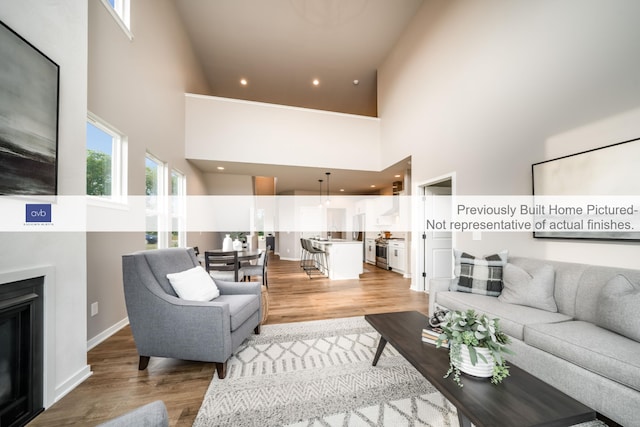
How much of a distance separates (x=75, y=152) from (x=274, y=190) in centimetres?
803

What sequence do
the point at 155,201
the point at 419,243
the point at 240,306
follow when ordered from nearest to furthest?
the point at 240,306 → the point at 155,201 → the point at 419,243

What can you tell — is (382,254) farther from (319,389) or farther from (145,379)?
(145,379)

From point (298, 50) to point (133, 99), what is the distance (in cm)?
389

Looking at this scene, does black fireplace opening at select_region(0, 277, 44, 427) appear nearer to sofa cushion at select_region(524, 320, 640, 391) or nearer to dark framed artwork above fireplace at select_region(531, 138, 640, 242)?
sofa cushion at select_region(524, 320, 640, 391)

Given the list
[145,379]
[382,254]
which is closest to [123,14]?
[145,379]

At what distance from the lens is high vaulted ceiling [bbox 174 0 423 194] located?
181 inches

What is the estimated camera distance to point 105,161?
2768 mm

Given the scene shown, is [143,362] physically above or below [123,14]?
below

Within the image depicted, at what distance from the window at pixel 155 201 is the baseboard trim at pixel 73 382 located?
1900 mm

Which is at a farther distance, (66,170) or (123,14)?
(123,14)

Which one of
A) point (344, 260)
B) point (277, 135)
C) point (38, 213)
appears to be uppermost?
point (277, 135)

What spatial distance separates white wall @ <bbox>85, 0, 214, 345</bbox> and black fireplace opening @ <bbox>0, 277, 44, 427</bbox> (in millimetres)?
909

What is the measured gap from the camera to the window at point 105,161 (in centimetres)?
253

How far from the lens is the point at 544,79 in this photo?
2564 mm
